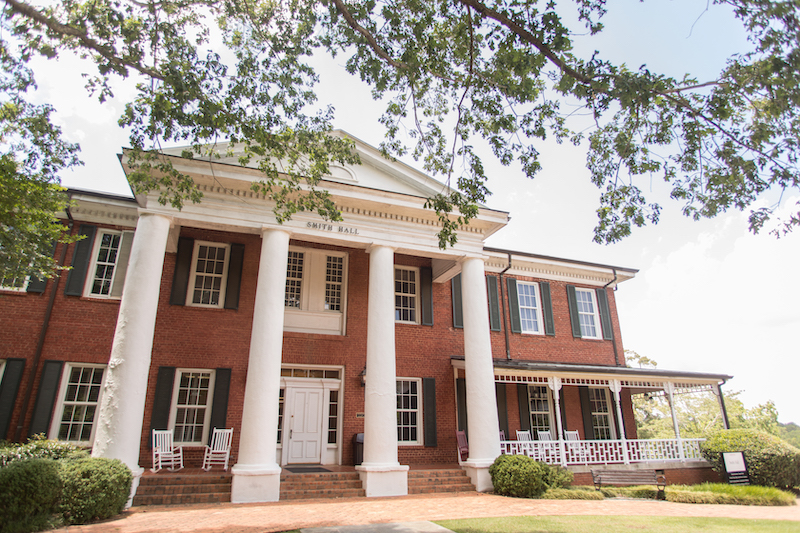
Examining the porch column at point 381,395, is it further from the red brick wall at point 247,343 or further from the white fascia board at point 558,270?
the white fascia board at point 558,270

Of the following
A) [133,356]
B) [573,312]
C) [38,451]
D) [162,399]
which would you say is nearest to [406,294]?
[573,312]

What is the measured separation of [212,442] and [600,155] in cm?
1169

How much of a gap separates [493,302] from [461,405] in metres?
3.98

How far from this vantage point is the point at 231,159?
13062 mm

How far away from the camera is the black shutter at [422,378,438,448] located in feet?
50.2

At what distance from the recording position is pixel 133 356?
1060 cm

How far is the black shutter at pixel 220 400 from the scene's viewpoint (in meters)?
13.4

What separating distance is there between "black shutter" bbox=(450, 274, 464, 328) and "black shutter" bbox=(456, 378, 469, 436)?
1.99 meters

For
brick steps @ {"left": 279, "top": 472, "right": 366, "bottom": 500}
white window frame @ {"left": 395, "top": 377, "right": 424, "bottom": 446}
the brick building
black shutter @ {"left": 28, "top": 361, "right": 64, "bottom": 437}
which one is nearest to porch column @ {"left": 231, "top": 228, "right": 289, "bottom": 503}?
the brick building

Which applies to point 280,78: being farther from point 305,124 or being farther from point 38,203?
point 38,203

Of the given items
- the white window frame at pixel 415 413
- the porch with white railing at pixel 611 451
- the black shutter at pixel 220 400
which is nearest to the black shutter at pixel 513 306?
the porch with white railing at pixel 611 451

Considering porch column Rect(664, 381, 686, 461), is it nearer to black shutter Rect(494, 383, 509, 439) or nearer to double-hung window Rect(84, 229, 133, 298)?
black shutter Rect(494, 383, 509, 439)

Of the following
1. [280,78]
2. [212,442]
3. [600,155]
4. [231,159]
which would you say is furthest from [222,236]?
[600,155]

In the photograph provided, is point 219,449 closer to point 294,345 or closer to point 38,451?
point 294,345
